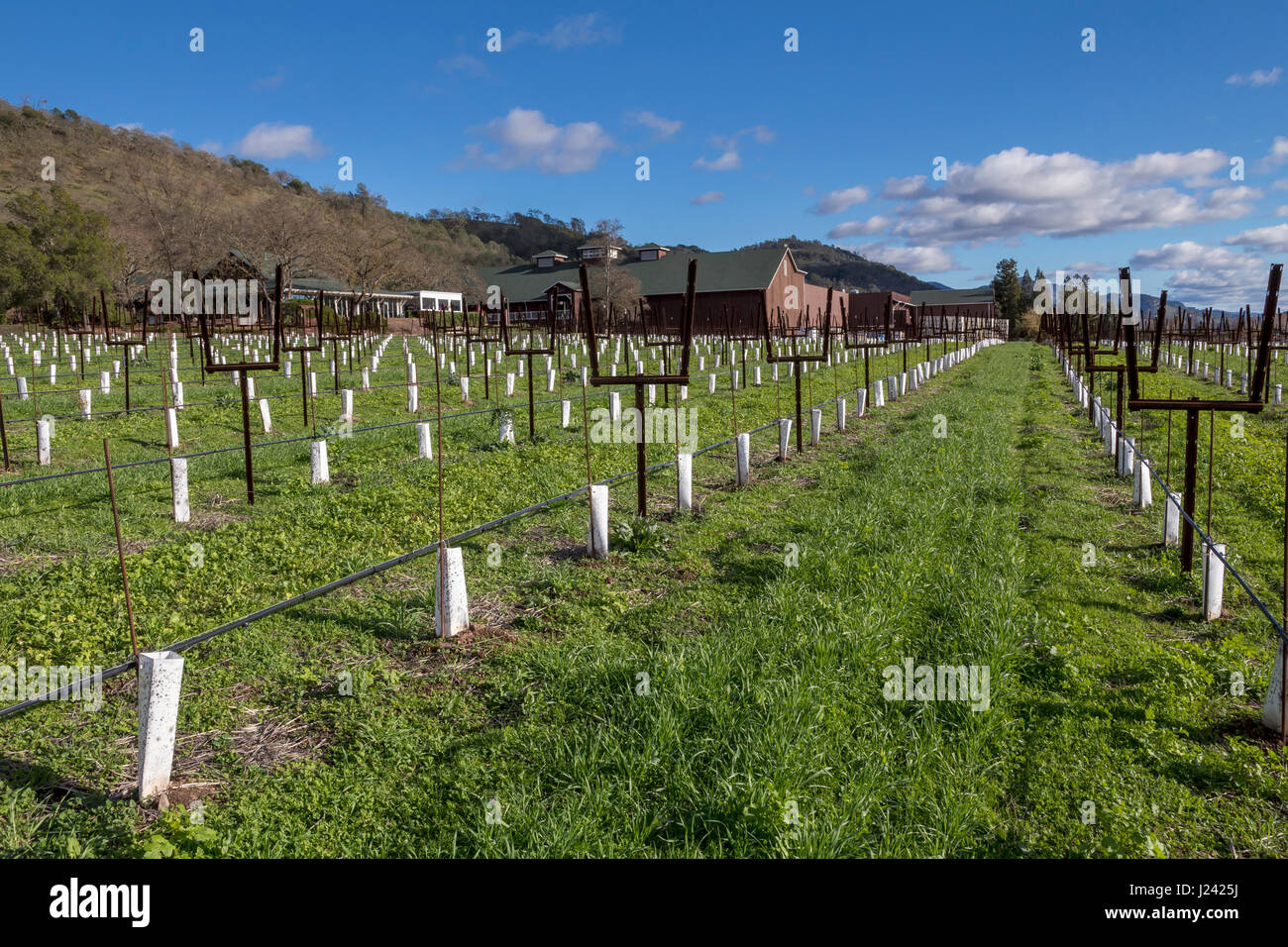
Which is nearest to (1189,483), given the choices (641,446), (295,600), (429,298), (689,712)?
(641,446)

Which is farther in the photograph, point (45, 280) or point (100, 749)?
point (45, 280)

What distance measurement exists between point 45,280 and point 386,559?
133 ft

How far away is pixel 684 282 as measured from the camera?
68.2 m

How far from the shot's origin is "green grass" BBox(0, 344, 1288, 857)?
11.4 feet

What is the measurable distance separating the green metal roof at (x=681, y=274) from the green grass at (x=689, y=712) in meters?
59.5

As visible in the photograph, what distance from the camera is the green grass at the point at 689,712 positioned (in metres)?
3.46

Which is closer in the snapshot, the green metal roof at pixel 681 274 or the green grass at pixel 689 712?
the green grass at pixel 689 712

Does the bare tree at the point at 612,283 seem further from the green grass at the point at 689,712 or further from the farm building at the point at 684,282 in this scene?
the green grass at the point at 689,712

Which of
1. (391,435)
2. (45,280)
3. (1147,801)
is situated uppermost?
(45,280)

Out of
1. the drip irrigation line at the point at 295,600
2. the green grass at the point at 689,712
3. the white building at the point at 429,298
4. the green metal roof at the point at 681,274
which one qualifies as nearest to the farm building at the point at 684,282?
the green metal roof at the point at 681,274

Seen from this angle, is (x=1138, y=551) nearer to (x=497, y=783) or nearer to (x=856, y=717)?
(x=856, y=717)

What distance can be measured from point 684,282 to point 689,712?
2620 inches

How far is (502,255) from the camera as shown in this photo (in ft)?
402
